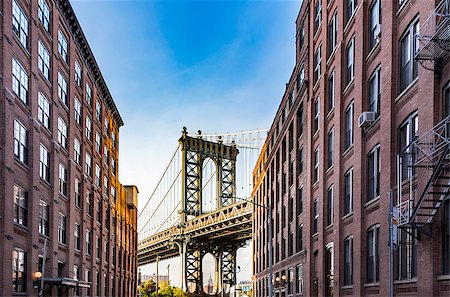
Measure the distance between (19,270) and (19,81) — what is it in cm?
950

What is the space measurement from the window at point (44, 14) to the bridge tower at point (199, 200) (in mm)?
66990

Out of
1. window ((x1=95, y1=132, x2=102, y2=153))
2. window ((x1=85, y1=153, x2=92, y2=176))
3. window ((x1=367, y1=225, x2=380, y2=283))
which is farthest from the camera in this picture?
window ((x1=95, y1=132, x2=102, y2=153))

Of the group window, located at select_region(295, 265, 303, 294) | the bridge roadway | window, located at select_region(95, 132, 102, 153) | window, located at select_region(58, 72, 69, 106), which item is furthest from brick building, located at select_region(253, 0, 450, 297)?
the bridge roadway

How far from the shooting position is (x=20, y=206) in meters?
30.0

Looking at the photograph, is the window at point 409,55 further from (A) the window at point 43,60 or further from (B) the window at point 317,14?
(A) the window at point 43,60

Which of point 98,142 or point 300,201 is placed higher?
point 98,142

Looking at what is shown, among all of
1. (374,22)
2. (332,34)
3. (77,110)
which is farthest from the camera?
(77,110)

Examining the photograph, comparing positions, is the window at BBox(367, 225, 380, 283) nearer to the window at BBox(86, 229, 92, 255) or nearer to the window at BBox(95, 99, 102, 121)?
the window at BBox(86, 229, 92, 255)

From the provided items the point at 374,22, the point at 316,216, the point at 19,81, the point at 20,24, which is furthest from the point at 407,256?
the point at 20,24

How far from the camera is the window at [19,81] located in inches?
1156

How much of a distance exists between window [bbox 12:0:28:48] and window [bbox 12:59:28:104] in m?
1.46

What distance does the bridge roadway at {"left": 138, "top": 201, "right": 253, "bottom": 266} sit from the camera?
282 ft

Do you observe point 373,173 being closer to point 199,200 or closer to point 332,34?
point 332,34

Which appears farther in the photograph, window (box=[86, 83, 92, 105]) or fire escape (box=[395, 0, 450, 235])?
window (box=[86, 83, 92, 105])
